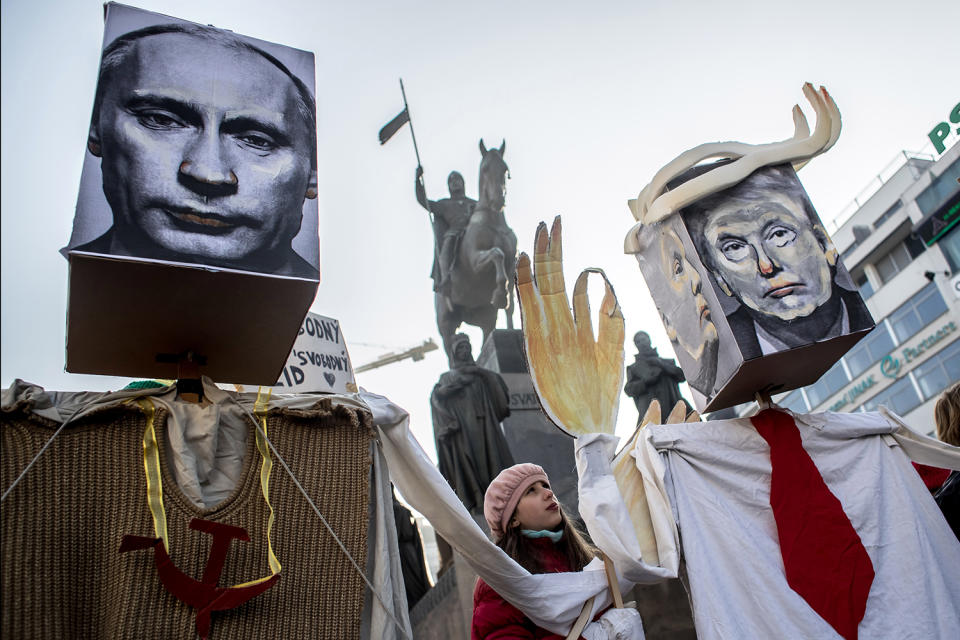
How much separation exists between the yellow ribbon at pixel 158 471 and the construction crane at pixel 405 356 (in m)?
38.8

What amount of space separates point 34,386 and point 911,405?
29.1 metres

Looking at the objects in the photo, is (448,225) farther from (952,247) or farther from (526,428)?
(952,247)

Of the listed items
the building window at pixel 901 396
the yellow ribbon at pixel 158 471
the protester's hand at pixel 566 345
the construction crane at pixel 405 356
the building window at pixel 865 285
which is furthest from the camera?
the construction crane at pixel 405 356

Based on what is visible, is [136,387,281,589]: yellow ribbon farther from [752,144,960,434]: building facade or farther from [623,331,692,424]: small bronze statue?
[752,144,960,434]: building facade

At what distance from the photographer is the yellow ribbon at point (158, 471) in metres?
1.95

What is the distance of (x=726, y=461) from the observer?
3129mm

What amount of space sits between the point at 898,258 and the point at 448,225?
22839 mm

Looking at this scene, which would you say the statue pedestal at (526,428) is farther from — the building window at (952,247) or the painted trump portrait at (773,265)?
the building window at (952,247)

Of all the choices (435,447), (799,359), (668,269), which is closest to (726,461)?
(799,359)

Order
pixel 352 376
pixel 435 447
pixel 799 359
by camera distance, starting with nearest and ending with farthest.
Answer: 1. pixel 799 359
2. pixel 352 376
3. pixel 435 447

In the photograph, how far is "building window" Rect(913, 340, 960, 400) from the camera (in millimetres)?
23797

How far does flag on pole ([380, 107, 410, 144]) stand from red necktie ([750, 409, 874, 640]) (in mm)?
10333

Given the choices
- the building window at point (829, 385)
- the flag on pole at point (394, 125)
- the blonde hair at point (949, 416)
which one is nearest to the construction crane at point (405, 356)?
the building window at point (829, 385)

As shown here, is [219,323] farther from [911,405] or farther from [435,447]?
[911,405]
